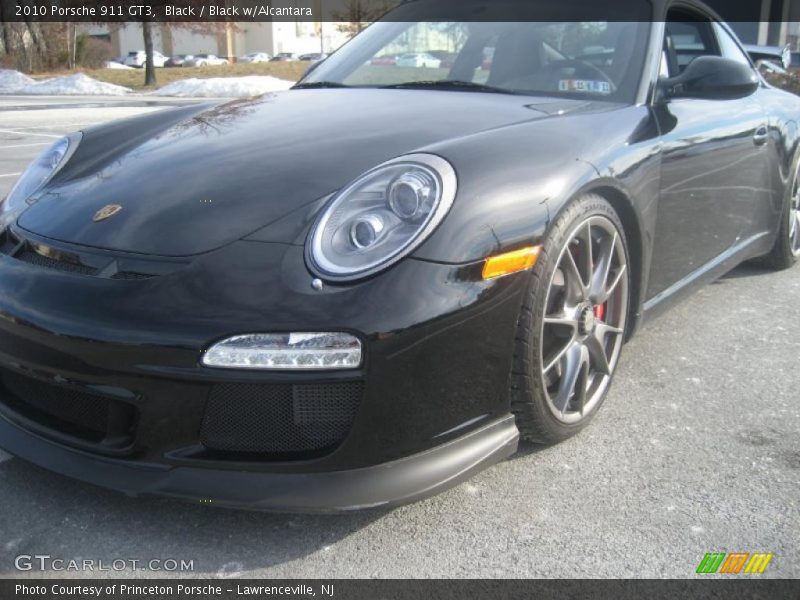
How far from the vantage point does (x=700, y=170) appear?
10.0 ft

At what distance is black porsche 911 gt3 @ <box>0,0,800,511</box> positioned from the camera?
73.0 inches

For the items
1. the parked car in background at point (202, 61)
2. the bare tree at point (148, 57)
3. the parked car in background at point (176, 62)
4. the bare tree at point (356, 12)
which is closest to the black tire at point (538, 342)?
the bare tree at point (148, 57)

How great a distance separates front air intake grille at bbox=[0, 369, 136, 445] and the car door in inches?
71.2

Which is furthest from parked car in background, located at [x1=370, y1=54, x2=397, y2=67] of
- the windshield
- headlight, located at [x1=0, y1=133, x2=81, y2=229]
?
headlight, located at [x1=0, y1=133, x2=81, y2=229]

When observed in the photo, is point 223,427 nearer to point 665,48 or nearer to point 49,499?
point 49,499

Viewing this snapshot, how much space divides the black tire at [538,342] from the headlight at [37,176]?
1.51 metres

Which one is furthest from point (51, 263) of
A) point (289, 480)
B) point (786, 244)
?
point (786, 244)

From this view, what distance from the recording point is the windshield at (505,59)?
2959 millimetres

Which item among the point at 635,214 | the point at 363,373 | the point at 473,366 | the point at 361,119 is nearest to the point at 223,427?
the point at 363,373

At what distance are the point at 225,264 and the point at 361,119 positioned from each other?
0.87m

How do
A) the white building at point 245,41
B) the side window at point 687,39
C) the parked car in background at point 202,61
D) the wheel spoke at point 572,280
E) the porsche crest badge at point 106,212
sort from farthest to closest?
1. the white building at point 245,41
2. the parked car in background at point 202,61
3. the side window at point 687,39
4. the wheel spoke at point 572,280
5. the porsche crest badge at point 106,212

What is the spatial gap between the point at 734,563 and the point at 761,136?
228cm

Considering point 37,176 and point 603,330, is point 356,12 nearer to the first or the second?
point 37,176

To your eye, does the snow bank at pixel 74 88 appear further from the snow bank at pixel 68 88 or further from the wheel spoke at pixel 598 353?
the wheel spoke at pixel 598 353
